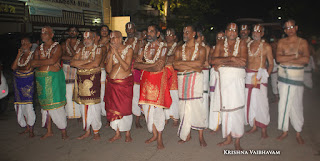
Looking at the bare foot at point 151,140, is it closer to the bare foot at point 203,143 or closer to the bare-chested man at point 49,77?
the bare foot at point 203,143

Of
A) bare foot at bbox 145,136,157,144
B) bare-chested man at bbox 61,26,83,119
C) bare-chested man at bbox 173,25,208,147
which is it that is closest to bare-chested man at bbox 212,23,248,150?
bare-chested man at bbox 173,25,208,147

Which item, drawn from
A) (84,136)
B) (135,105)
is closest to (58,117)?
(84,136)

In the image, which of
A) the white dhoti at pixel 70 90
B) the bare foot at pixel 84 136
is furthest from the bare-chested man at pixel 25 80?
the bare foot at pixel 84 136

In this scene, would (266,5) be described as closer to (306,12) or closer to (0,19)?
(306,12)

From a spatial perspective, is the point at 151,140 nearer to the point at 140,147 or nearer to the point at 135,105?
the point at 140,147

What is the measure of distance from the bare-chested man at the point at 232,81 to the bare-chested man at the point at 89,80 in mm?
2225

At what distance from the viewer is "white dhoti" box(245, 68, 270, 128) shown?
5.13 meters

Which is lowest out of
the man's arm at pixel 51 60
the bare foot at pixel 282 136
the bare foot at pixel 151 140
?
the bare foot at pixel 151 140

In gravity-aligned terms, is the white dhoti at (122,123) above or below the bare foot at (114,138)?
above

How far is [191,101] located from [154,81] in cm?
74

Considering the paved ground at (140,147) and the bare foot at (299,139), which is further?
the bare foot at (299,139)

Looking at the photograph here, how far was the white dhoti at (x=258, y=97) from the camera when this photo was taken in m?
5.13

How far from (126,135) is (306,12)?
67.9 feet

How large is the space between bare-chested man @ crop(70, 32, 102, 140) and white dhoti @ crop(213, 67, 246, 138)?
2324 mm
